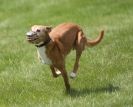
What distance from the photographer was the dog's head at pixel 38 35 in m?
9.25

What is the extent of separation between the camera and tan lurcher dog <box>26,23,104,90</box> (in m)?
9.44

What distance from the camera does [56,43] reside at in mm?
9945

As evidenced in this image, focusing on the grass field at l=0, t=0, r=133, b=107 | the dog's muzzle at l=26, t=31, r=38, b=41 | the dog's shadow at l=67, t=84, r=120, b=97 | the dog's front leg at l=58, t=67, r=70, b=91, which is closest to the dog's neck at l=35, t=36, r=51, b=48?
the dog's muzzle at l=26, t=31, r=38, b=41

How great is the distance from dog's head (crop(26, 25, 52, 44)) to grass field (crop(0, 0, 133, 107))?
3.74 feet

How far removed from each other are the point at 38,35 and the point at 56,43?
702mm

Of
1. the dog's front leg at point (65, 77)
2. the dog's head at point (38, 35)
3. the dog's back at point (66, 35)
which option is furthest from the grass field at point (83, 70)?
the dog's head at point (38, 35)

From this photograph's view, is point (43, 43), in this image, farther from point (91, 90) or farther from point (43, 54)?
point (91, 90)

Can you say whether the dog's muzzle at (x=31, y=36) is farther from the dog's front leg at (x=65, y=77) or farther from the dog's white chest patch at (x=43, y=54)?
Result: the dog's front leg at (x=65, y=77)

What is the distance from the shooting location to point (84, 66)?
11.9m

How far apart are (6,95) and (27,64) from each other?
8.83 ft

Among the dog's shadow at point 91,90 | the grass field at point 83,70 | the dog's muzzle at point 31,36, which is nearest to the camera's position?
the dog's muzzle at point 31,36

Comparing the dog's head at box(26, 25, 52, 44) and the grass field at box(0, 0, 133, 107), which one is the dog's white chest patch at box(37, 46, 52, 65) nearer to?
the dog's head at box(26, 25, 52, 44)

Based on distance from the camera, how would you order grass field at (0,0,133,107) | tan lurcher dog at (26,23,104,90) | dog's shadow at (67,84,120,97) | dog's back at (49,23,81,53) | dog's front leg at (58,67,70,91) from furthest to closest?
dog's back at (49,23,81,53), dog's front leg at (58,67,70,91), dog's shadow at (67,84,120,97), grass field at (0,0,133,107), tan lurcher dog at (26,23,104,90)

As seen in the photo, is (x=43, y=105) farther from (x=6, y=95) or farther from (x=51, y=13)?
(x=51, y=13)
